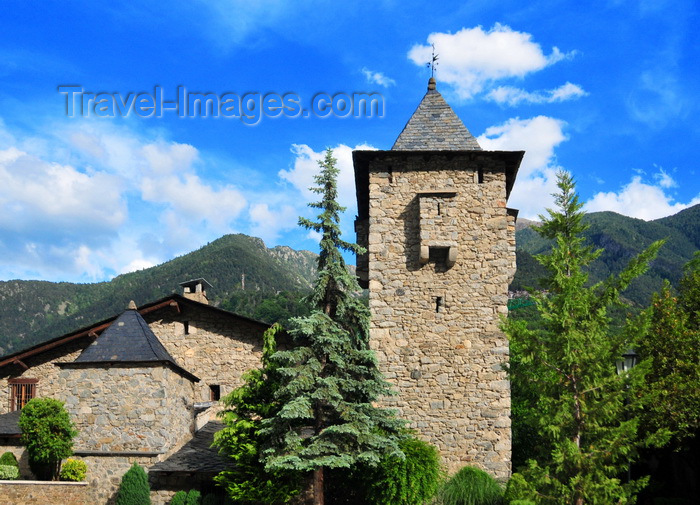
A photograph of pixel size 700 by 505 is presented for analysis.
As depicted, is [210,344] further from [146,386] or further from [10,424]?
[10,424]

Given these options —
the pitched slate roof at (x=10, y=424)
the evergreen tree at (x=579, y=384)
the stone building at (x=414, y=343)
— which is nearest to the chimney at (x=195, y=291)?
the stone building at (x=414, y=343)

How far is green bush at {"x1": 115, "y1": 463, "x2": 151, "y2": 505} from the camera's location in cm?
1568

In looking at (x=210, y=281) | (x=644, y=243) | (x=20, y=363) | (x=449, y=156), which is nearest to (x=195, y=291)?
(x=20, y=363)

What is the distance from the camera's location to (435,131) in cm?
1931

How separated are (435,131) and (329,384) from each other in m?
9.21

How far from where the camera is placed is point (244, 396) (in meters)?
15.6

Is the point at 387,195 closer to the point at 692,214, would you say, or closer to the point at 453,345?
the point at 453,345

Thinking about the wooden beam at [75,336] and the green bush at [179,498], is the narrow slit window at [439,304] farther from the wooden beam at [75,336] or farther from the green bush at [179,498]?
the wooden beam at [75,336]

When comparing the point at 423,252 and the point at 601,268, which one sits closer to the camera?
the point at 423,252

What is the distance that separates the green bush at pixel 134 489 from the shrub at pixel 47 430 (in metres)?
2.20

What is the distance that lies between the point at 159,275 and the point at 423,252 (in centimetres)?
11225

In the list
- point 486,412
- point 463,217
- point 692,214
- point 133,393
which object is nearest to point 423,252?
point 463,217

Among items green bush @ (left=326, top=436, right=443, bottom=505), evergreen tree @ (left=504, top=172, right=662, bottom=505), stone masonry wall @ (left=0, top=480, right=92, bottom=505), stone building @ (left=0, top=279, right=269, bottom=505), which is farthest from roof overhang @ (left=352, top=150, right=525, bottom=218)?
stone masonry wall @ (left=0, top=480, right=92, bottom=505)

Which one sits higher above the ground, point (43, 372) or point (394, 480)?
point (43, 372)
